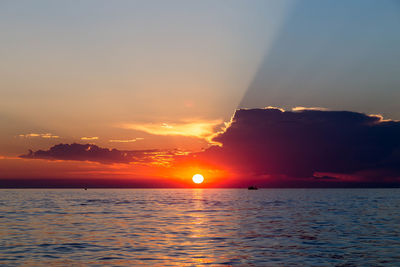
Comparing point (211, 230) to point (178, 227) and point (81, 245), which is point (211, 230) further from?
point (81, 245)

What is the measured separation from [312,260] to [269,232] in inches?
610

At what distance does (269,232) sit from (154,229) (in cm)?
1266

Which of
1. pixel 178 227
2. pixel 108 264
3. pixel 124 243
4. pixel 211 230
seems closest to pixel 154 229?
pixel 178 227

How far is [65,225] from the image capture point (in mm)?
50500

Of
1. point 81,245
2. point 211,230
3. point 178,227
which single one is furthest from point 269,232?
point 81,245

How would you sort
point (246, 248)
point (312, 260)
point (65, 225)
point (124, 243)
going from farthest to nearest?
point (65, 225)
point (124, 243)
point (246, 248)
point (312, 260)

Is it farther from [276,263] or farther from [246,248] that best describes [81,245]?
[276,263]

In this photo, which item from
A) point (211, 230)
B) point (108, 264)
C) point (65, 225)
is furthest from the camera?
point (65, 225)

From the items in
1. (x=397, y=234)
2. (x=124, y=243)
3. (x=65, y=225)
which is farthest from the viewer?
(x=65, y=225)

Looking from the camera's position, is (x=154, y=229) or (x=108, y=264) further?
(x=154, y=229)

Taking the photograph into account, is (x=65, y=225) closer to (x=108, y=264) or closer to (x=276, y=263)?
(x=108, y=264)

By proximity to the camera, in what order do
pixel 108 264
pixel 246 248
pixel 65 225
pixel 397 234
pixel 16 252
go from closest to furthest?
pixel 108 264
pixel 16 252
pixel 246 248
pixel 397 234
pixel 65 225

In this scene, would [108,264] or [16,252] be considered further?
[16,252]

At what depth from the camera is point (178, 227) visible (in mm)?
48312
